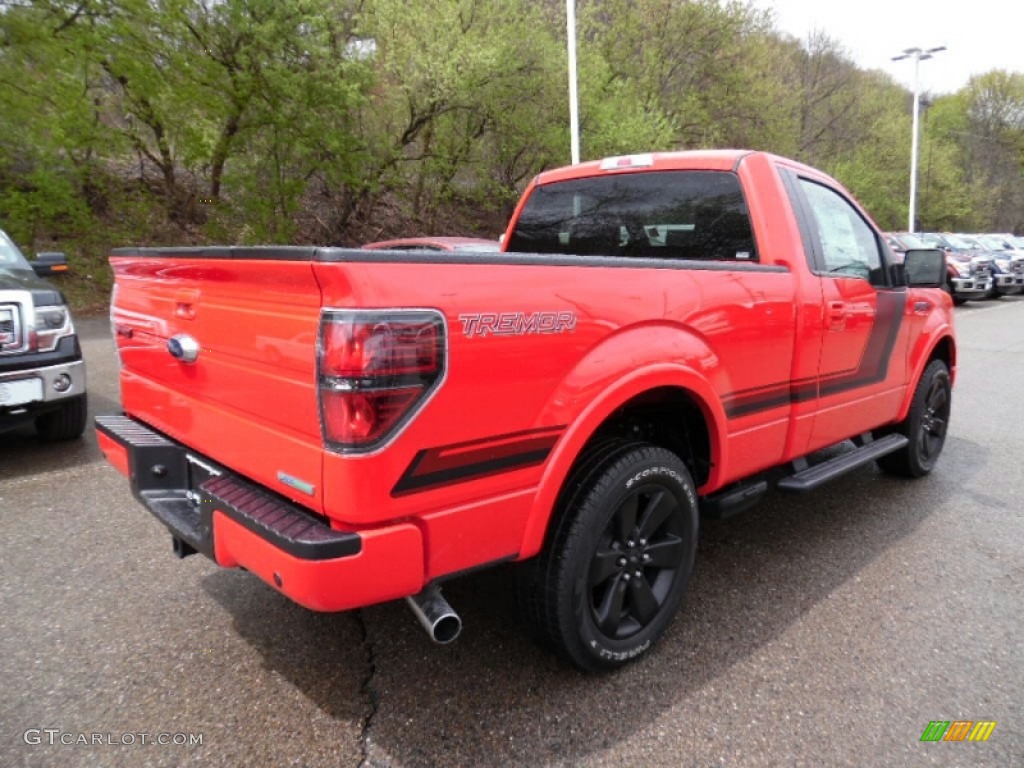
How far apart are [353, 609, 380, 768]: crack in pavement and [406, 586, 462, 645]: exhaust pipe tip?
1.49 feet

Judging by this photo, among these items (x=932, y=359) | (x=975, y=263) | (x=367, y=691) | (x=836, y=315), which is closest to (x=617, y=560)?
(x=367, y=691)

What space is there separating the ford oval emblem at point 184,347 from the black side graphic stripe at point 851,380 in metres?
1.98

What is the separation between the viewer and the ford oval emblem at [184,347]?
8.06 feet

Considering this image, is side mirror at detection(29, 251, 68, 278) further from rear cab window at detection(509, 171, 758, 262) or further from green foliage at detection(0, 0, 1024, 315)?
green foliage at detection(0, 0, 1024, 315)

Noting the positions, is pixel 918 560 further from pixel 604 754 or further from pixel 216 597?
pixel 216 597

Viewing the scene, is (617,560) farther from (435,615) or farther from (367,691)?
(367,691)

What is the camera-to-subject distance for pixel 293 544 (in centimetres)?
188

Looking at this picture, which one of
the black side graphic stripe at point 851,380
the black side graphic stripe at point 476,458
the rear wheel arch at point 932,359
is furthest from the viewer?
the rear wheel arch at point 932,359

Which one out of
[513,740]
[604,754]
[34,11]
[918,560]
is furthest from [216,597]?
[34,11]

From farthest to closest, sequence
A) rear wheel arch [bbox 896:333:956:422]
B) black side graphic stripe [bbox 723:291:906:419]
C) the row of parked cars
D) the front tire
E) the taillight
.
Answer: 1. the row of parked cars
2. rear wheel arch [bbox 896:333:956:422]
3. black side graphic stripe [bbox 723:291:906:419]
4. the front tire
5. the taillight

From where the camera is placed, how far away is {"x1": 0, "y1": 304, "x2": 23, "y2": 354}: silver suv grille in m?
4.63

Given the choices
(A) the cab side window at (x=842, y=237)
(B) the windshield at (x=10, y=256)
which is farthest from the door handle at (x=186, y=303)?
(B) the windshield at (x=10, y=256)

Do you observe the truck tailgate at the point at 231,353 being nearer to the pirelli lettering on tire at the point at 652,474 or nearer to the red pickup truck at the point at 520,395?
the red pickup truck at the point at 520,395

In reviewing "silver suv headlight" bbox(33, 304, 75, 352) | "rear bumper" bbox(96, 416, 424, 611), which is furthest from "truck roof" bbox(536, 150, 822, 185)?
"silver suv headlight" bbox(33, 304, 75, 352)
